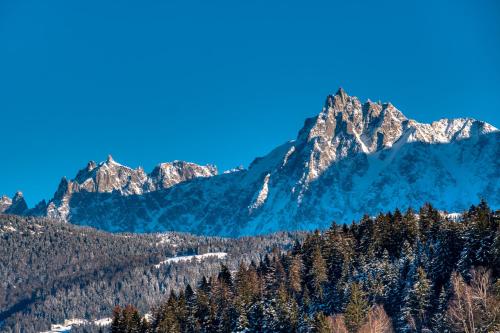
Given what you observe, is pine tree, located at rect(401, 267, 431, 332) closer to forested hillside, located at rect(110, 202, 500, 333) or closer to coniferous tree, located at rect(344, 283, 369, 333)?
forested hillside, located at rect(110, 202, 500, 333)

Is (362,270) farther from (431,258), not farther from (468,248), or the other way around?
(468,248)

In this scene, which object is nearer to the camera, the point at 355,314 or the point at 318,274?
the point at 355,314

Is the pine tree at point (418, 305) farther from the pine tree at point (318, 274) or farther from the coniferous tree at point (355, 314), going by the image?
the pine tree at point (318, 274)

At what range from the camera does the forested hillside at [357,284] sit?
384 feet

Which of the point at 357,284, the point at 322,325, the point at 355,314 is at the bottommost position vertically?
the point at 322,325

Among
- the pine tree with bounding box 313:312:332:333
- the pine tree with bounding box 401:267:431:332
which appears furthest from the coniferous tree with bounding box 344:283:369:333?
the pine tree with bounding box 401:267:431:332

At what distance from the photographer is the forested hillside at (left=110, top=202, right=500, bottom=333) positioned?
117 m

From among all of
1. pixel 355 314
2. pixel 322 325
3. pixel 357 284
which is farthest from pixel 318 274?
pixel 322 325

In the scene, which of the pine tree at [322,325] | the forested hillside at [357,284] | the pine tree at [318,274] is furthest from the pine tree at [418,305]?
the pine tree at [318,274]

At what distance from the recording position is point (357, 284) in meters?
134

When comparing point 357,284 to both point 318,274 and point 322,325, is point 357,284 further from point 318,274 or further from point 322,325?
point 322,325

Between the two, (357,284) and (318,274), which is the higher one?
(318,274)

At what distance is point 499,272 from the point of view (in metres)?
112

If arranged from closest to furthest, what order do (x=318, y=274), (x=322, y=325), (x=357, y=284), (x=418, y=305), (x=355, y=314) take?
(x=322, y=325)
(x=355, y=314)
(x=418, y=305)
(x=357, y=284)
(x=318, y=274)
